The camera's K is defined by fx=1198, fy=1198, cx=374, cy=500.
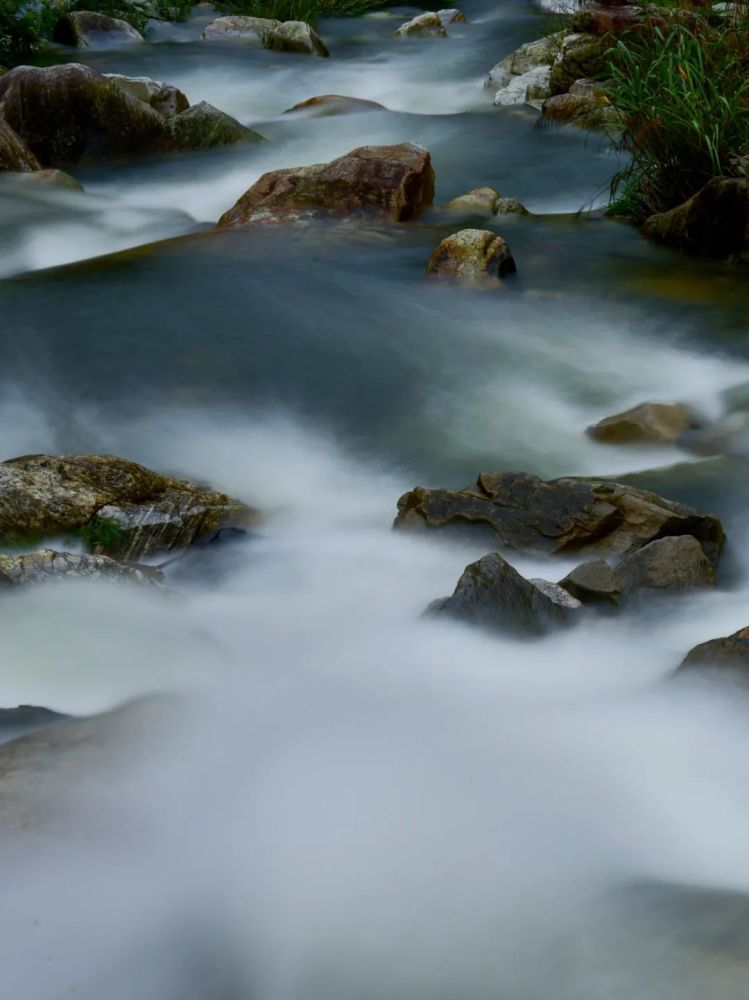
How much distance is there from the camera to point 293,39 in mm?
15336

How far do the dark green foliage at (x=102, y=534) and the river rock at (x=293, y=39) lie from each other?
1246cm

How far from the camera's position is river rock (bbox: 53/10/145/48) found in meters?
14.6

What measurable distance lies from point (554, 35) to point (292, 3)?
5.39 meters

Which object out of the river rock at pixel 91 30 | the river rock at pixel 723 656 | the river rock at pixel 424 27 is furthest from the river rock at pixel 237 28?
the river rock at pixel 723 656

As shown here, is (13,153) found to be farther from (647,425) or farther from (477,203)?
(647,425)

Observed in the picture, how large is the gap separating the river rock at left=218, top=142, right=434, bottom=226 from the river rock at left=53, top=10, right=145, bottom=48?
748 cm

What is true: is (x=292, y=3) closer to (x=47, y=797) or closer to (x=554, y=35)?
(x=554, y=35)

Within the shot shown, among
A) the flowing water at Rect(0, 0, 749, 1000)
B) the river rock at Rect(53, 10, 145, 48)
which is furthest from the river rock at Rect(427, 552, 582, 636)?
the river rock at Rect(53, 10, 145, 48)

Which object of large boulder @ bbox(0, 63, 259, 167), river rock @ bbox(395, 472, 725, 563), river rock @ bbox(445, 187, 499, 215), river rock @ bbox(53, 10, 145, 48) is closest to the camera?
river rock @ bbox(395, 472, 725, 563)

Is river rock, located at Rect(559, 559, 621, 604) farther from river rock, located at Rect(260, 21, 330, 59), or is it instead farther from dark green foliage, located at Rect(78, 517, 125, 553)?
river rock, located at Rect(260, 21, 330, 59)

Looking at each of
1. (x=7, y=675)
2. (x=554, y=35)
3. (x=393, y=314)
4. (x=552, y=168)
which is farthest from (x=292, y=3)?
(x=7, y=675)

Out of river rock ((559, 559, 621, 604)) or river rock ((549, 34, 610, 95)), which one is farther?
river rock ((549, 34, 610, 95))

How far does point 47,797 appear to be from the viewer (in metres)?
2.67

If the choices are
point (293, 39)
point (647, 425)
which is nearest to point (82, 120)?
point (293, 39)
